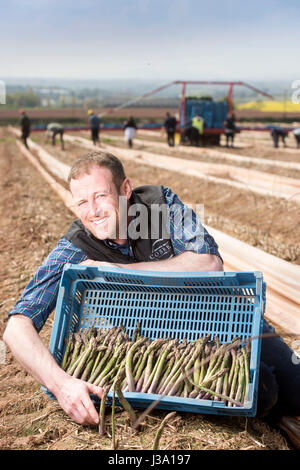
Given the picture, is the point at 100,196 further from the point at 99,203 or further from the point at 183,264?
the point at 183,264

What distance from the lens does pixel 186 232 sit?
268 cm

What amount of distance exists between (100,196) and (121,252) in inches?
13.4

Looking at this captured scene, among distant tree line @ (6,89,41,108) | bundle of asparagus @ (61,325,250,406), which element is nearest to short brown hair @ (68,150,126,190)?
bundle of asparagus @ (61,325,250,406)

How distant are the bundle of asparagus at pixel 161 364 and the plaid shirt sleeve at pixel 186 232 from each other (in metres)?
0.46

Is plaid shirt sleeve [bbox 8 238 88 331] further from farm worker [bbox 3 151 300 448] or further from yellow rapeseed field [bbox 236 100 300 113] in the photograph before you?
yellow rapeseed field [bbox 236 100 300 113]

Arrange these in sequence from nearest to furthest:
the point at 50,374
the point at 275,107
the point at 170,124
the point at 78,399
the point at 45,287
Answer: the point at 78,399 < the point at 50,374 < the point at 45,287 < the point at 170,124 < the point at 275,107

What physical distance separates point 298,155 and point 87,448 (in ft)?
47.2

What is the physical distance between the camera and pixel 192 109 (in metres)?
20.2

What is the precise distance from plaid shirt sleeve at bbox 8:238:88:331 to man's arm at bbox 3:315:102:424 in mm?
54

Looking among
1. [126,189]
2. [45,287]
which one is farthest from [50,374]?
[126,189]

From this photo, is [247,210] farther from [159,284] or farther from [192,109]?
[192,109]

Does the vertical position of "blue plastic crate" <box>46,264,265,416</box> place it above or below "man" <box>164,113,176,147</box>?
below

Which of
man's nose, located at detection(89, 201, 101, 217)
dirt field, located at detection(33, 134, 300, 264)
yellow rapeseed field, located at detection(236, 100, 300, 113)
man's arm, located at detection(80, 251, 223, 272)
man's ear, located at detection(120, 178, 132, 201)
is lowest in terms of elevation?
dirt field, located at detection(33, 134, 300, 264)

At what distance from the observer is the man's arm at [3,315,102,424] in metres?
2.13
